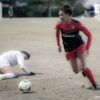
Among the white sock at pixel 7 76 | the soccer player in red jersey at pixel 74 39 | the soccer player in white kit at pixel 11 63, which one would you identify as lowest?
the white sock at pixel 7 76

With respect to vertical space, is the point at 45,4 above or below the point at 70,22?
below

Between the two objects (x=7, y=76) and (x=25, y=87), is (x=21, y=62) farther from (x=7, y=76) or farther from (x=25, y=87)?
(x=25, y=87)

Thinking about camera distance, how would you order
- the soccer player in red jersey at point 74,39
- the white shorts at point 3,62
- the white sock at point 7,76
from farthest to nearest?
the white shorts at point 3,62
the white sock at point 7,76
the soccer player in red jersey at point 74,39

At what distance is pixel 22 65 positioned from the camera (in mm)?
12680

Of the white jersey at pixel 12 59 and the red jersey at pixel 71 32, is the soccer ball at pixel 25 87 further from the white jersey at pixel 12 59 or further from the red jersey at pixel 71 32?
the white jersey at pixel 12 59

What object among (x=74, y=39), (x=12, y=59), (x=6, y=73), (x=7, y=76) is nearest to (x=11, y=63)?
(x=12, y=59)

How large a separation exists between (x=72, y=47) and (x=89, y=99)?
187 cm

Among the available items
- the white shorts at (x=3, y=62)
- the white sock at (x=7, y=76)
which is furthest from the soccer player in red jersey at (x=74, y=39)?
the white shorts at (x=3, y=62)

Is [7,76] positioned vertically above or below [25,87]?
below

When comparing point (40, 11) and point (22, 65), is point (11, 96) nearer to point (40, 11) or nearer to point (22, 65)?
point (22, 65)

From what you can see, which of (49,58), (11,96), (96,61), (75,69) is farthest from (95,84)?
(49,58)

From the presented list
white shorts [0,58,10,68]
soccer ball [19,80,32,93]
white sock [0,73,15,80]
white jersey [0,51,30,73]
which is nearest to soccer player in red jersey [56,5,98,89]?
soccer ball [19,80,32,93]

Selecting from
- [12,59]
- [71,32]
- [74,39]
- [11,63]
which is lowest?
[11,63]

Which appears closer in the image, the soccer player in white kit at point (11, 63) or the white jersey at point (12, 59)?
the soccer player in white kit at point (11, 63)
